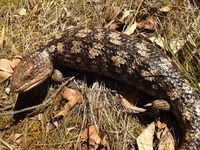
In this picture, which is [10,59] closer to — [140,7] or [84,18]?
[84,18]

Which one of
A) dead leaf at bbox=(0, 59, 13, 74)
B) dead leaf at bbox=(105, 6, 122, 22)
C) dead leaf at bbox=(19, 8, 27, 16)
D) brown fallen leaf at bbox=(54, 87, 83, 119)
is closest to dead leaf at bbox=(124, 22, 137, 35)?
dead leaf at bbox=(105, 6, 122, 22)

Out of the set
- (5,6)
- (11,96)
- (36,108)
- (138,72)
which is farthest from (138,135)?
(5,6)

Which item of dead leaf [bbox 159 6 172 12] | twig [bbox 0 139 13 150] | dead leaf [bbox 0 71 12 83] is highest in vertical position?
dead leaf [bbox 159 6 172 12]

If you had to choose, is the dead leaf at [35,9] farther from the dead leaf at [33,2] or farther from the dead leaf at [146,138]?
the dead leaf at [146,138]

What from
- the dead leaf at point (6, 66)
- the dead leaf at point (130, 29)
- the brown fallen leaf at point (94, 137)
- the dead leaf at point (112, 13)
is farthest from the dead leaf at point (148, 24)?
the dead leaf at point (6, 66)

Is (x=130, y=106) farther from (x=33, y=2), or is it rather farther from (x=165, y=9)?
(x=33, y=2)

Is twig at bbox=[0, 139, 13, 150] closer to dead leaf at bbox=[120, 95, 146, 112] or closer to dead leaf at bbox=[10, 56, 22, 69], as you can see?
dead leaf at bbox=[10, 56, 22, 69]
